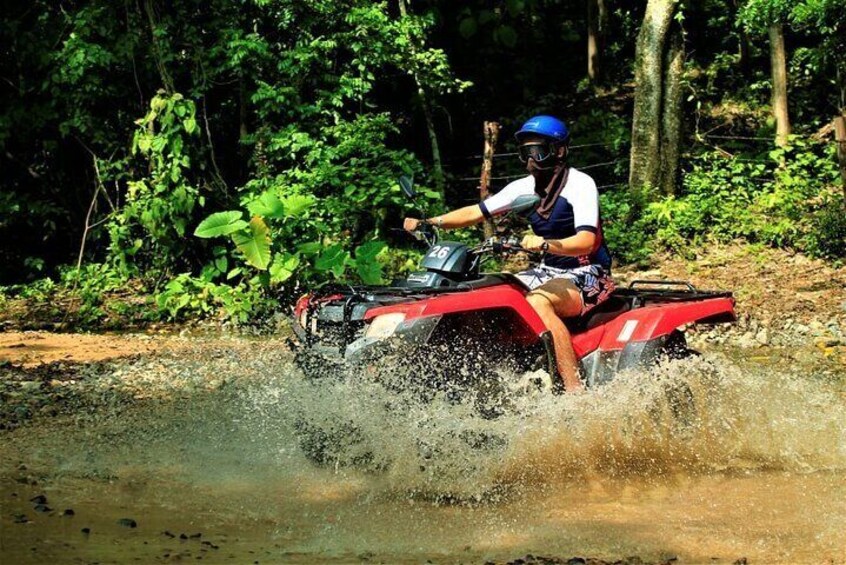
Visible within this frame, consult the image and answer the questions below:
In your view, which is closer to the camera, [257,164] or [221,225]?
[221,225]

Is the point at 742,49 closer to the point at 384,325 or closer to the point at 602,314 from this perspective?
the point at 602,314

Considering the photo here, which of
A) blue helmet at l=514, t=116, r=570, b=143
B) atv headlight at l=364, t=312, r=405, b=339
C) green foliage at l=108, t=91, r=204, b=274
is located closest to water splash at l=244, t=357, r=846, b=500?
atv headlight at l=364, t=312, r=405, b=339

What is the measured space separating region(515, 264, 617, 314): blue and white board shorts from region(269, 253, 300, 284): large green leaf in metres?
4.72

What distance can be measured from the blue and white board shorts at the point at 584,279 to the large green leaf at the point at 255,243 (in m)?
4.77

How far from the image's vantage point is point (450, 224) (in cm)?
667

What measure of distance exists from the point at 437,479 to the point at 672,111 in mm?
9885

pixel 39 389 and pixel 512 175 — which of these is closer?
pixel 39 389

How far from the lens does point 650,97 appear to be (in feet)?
46.1

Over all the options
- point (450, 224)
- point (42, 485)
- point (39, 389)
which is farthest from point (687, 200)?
point (42, 485)

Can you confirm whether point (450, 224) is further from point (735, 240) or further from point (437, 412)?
point (735, 240)

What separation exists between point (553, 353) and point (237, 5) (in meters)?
8.76

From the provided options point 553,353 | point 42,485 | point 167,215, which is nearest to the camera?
point 42,485

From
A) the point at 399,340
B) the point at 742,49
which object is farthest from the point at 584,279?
the point at 742,49

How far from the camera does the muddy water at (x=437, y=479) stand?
4.72 meters
